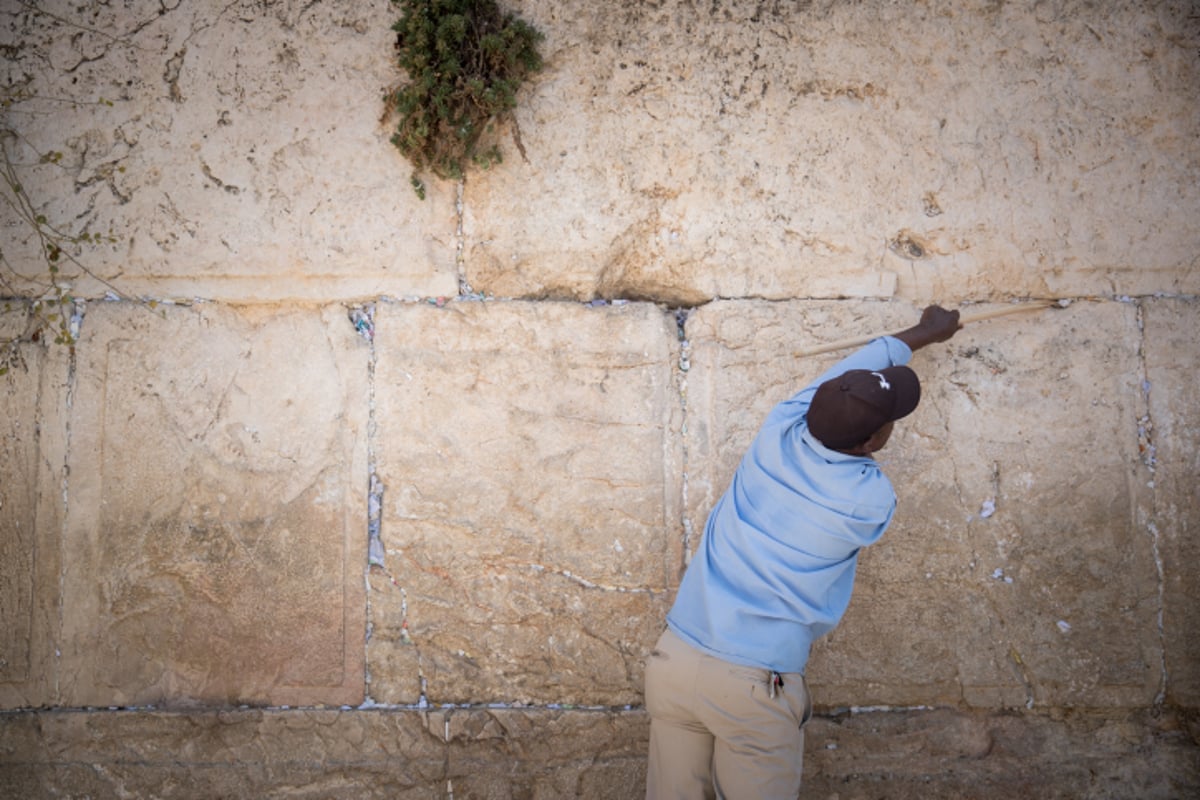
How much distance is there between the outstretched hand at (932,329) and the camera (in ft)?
9.86

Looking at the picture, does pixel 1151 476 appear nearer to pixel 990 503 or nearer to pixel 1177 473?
pixel 1177 473

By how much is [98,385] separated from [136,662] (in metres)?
0.98

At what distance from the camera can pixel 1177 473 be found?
3.24m

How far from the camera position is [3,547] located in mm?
3154

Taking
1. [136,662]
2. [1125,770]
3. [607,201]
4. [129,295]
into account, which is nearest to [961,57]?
[607,201]

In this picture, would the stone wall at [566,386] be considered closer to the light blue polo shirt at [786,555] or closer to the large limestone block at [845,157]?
the large limestone block at [845,157]

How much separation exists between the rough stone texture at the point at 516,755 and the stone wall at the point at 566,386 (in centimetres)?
1

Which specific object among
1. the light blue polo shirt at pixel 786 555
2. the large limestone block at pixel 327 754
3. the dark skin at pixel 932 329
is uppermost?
the dark skin at pixel 932 329

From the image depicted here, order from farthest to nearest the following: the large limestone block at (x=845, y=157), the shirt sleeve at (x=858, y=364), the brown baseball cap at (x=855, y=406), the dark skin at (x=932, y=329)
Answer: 1. the large limestone block at (x=845, y=157)
2. the dark skin at (x=932, y=329)
3. the shirt sleeve at (x=858, y=364)
4. the brown baseball cap at (x=855, y=406)

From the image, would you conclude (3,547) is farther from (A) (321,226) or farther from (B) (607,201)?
(B) (607,201)

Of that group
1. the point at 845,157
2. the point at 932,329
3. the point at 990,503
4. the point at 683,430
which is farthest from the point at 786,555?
the point at 845,157

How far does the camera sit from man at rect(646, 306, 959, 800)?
247cm

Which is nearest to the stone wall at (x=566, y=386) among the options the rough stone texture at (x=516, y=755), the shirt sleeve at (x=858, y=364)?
the rough stone texture at (x=516, y=755)

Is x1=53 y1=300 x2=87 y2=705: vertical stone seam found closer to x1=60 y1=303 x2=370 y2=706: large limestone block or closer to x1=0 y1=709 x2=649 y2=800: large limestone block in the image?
x1=60 y1=303 x2=370 y2=706: large limestone block
